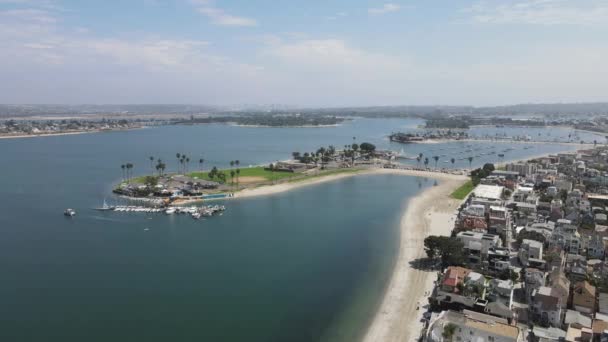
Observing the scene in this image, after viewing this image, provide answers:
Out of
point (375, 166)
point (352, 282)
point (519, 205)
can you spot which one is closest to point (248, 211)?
point (352, 282)

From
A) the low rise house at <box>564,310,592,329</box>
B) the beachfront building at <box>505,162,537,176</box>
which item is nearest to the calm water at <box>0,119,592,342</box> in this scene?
the low rise house at <box>564,310,592,329</box>

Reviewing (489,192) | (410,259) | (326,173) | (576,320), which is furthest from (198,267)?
(326,173)

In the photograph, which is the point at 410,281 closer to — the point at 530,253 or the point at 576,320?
the point at 530,253

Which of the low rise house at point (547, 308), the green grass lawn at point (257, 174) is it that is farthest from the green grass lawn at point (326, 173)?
the low rise house at point (547, 308)

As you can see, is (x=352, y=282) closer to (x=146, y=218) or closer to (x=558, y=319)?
(x=558, y=319)

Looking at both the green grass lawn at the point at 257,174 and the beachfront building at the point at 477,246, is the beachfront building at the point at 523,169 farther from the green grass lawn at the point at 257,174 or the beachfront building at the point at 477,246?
the beachfront building at the point at 477,246

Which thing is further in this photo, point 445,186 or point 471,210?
point 445,186
